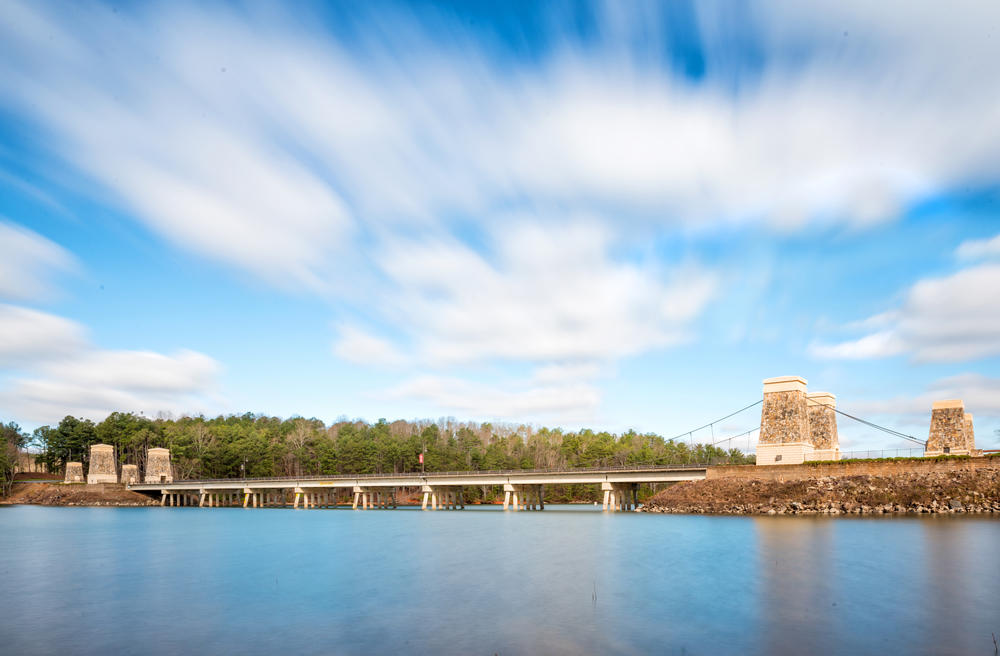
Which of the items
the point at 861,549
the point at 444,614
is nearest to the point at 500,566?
the point at 444,614

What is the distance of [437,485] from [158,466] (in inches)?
2527

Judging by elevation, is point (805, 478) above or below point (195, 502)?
above

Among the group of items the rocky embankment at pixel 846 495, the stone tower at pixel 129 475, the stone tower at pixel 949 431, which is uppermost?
the stone tower at pixel 949 431

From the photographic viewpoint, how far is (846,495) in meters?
60.3

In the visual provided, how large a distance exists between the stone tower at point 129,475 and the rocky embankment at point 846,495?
10470 centimetres

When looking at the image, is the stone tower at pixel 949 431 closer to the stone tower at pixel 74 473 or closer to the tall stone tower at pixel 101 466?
the tall stone tower at pixel 101 466

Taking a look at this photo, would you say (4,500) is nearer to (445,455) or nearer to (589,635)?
(445,455)

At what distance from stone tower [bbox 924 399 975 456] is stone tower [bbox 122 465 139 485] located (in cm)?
13114

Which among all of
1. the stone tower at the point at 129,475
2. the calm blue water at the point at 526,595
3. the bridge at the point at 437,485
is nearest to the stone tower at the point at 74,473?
the stone tower at the point at 129,475

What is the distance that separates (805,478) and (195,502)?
117m

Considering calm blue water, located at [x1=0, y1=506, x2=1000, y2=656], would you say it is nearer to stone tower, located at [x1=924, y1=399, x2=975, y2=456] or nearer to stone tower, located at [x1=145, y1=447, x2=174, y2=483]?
stone tower, located at [x1=924, y1=399, x2=975, y2=456]

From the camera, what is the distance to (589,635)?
60.4 ft

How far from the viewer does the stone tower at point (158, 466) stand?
127 meters

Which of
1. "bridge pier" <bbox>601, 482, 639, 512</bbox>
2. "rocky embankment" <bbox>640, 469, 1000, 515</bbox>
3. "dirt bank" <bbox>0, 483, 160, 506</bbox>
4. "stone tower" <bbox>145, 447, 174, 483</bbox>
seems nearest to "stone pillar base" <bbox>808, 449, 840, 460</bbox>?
"rocky embankment" <bbox>640, 469, 1000, 515</bbox>
